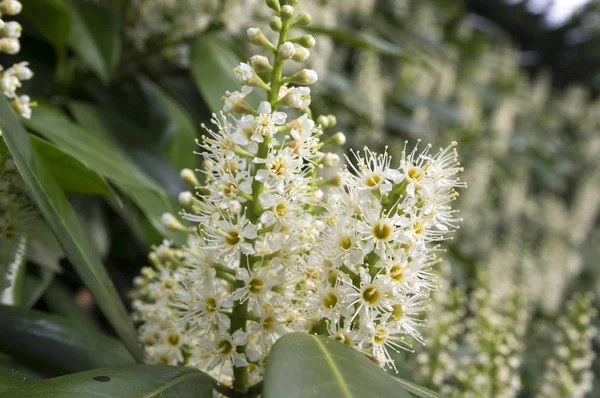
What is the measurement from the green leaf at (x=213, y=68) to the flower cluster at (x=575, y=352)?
2.99ft

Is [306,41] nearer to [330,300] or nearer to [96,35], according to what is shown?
[330,300]

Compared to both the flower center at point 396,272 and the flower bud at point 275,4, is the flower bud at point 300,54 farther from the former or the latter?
the flower center at point 396,272

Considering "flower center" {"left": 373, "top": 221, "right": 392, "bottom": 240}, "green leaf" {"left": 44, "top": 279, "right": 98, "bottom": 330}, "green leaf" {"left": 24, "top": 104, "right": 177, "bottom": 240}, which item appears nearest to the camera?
"flower center" {"left": 373, "top": 221, "right": 392, "bottom": 240}

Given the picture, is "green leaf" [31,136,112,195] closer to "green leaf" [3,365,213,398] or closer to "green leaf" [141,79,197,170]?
"green leaf" [3,365,213,398]

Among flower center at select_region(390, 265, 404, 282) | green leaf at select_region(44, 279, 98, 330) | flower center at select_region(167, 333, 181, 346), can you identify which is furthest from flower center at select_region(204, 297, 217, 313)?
green leaf at select_region(44, 279, 98, 330)

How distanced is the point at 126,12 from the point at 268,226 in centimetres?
101

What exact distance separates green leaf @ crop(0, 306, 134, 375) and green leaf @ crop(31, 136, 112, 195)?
19 centimetres

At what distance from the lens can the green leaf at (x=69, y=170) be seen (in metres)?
0.80

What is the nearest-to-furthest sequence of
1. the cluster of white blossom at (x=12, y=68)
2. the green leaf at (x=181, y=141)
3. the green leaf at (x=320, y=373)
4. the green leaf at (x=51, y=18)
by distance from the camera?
the green leaf at (x=320, y=373) < the cluster of white blossom at (x=12, y=68) < the green leaf at (x=51, y=18) < the green leaf at (x=181, y=141)

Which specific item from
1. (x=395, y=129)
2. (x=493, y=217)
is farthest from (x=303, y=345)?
(x=493, y=217)

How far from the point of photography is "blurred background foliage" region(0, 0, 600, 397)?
1183mm

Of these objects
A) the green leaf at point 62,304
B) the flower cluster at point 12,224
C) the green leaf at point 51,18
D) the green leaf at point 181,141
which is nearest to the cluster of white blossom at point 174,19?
the green leaf at point 181,141

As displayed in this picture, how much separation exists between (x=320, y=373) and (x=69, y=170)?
0.50 metres

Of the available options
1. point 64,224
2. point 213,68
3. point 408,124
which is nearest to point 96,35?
point 213,68
